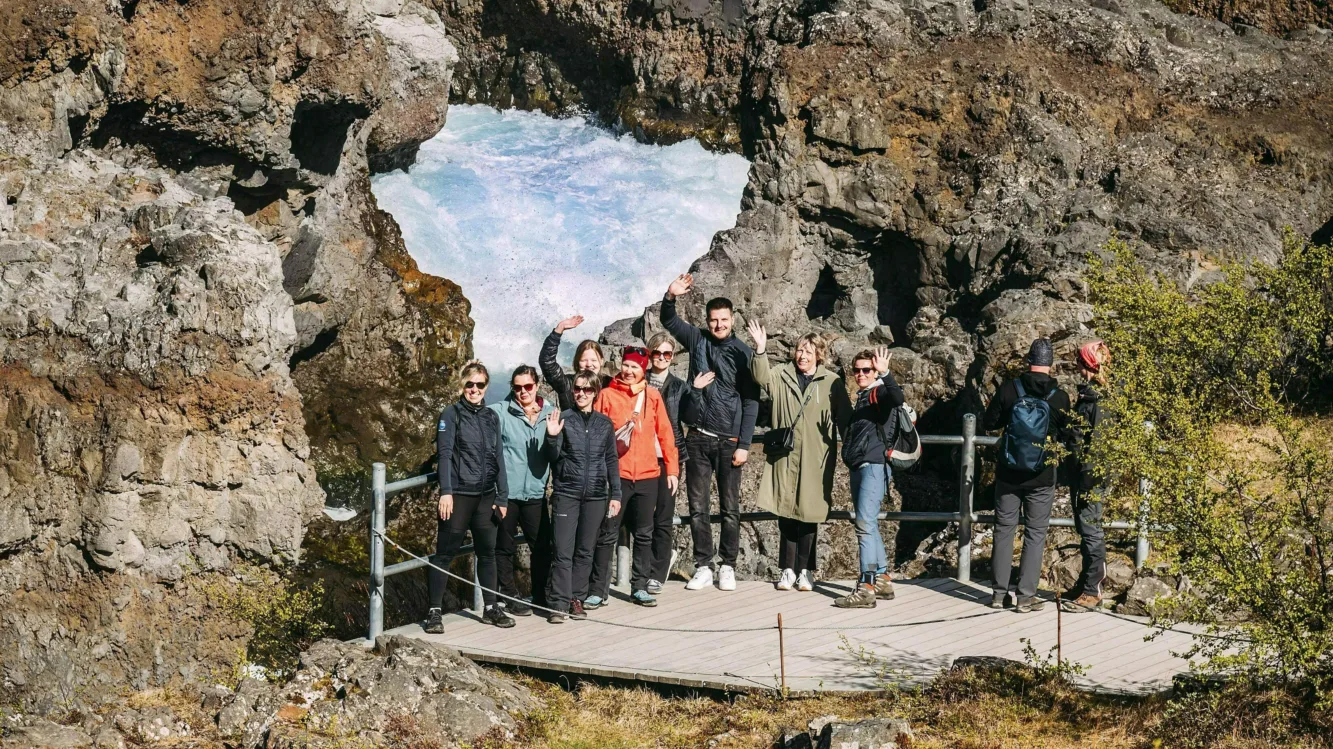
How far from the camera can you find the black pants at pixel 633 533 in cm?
1241

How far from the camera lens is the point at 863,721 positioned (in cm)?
959

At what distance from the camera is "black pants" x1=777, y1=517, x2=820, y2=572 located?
12953 millimetres

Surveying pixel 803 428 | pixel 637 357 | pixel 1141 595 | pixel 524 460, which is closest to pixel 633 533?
pixel 524 460

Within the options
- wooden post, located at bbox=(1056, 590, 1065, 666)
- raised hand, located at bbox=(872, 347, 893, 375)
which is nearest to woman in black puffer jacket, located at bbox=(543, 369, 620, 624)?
raised hand, located at bbox=(872, 347, 893, 375)

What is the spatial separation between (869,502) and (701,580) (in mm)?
1722

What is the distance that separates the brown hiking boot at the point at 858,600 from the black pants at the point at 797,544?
0.62 metres

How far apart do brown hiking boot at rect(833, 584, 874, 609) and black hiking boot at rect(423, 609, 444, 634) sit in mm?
3193

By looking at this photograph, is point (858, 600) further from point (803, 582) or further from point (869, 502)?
point (869, 502)

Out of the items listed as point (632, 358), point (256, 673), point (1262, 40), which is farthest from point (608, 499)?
point (1262, 40)

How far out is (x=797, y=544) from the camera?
13023 millimetres

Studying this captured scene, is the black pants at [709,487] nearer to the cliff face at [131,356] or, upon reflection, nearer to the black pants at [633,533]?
the black pants at [633,533]

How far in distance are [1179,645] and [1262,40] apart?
2046cm

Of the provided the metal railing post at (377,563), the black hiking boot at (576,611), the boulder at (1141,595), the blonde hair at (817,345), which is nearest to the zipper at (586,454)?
the black hiking boot at (576,611)

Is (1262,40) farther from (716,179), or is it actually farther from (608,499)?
(608,499)
